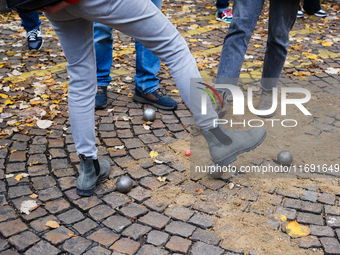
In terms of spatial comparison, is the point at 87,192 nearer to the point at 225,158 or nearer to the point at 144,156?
the point at 144,156

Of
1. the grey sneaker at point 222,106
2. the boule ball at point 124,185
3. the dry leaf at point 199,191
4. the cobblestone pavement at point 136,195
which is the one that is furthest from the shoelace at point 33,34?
the dry leaf at point 199,191

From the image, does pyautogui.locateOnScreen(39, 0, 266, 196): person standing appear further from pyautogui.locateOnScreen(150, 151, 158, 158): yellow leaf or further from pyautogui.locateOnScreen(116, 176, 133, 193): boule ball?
pyautogui.locateOnScreen(150, 151, 158, 158): yellow leaf

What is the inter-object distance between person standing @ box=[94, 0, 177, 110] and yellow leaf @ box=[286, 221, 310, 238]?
2.08 metres

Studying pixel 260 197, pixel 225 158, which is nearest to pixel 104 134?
pixel 225 158

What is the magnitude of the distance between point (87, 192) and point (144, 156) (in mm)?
729

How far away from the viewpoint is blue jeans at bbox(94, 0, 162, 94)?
4027mm

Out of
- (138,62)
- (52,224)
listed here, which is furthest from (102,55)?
(52,224)

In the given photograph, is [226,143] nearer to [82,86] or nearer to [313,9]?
[82,86]

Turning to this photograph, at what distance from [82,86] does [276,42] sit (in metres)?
2.21

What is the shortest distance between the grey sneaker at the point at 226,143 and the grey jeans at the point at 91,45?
0.11 meters

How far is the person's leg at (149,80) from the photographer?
13.6ft

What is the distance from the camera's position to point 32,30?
6.25 meters

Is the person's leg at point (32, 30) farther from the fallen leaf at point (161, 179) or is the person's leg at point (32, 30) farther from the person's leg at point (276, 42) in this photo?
the fallen leaf at point (161, 179)

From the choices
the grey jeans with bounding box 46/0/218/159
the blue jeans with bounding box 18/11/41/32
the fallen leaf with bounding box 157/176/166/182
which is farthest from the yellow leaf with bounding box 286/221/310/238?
the blue jeans with bounding box 18/11/41/32
